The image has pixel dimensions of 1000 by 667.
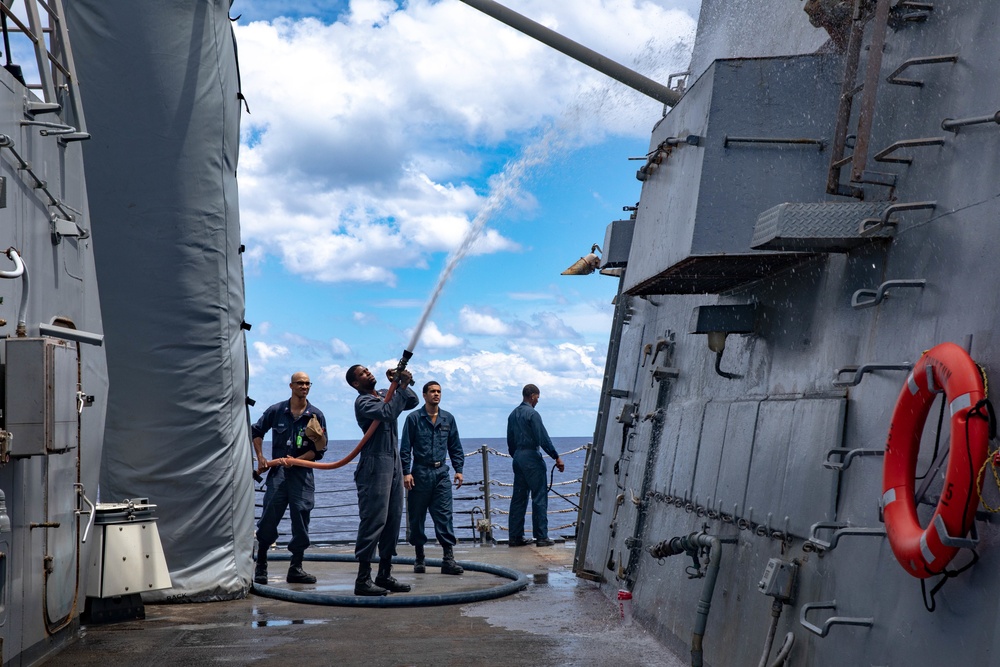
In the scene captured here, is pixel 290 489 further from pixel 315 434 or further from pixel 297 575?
pixel 297 575

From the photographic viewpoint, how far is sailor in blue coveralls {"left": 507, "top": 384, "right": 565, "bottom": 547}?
1256 cm

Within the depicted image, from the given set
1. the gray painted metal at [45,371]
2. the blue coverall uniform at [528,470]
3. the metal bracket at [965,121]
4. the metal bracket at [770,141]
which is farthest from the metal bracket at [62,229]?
the blue coverall uniform at [528,470]

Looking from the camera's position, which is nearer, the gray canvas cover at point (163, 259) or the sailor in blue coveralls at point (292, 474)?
the gray canvas cover at point (163, 259)

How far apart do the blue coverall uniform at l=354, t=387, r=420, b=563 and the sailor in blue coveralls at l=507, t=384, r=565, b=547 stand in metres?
3.94

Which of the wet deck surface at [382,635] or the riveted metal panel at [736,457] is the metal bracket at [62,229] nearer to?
the wet deck surface at [382,635]

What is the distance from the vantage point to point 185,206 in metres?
8.16

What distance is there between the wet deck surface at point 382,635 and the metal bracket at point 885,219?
2.83 meters

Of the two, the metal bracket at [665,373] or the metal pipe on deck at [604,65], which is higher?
the metal pipe on deck at [604,65]

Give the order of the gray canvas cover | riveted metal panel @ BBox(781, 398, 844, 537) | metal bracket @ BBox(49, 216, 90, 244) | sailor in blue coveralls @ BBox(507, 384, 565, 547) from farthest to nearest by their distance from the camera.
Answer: sailor in blue coveralls @ BBox(507, 384, 565, 547), the gray canvas cover, metal bracket @ BBox(49, 216, 90, 244), riveted metal panel @ BBox(781, 398, 844, 537)

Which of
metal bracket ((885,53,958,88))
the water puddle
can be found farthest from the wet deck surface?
metal bracket ((885,53,958,88))

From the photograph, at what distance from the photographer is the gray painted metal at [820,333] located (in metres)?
A: 3.56

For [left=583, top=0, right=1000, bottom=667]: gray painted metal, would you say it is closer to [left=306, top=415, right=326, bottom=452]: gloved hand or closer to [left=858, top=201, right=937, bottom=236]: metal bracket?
[left=858, top=201, right=937, bottom=236]: metal bracket

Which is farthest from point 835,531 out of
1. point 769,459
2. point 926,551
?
point 769,459

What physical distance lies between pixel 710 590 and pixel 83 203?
4482 millimetres
